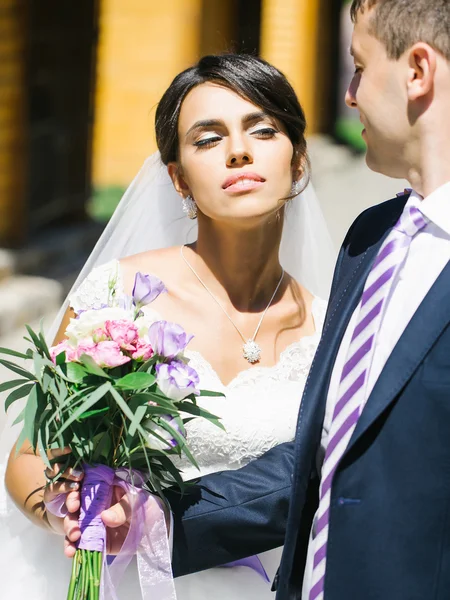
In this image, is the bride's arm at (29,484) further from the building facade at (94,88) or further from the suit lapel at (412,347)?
the building facade at (94,88)

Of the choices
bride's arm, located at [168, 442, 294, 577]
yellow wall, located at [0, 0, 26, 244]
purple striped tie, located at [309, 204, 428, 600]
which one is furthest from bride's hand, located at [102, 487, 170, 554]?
yellow wall, located at [0, 0, 26, 244]

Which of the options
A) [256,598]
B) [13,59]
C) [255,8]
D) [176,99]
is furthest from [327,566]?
[255,8]

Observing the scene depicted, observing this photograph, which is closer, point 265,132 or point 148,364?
point 148,364

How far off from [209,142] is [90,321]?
0.88 m

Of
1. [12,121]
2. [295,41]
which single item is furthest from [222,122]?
[295,41]

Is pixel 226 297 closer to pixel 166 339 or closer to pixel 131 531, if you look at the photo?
pixel 166 339

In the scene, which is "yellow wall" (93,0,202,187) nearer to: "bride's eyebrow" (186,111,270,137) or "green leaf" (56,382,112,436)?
"bride's eyebrow" (186,111,270,137)

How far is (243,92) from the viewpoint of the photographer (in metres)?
2.95

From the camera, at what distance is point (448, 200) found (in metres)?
2.02

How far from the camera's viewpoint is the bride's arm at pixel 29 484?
8.30 feet

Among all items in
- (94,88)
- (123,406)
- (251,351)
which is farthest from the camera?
(94,88)

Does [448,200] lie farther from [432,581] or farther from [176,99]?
[176,99]

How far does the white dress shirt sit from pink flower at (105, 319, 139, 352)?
0.57 metres

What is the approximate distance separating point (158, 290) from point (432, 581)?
3.10 ft
